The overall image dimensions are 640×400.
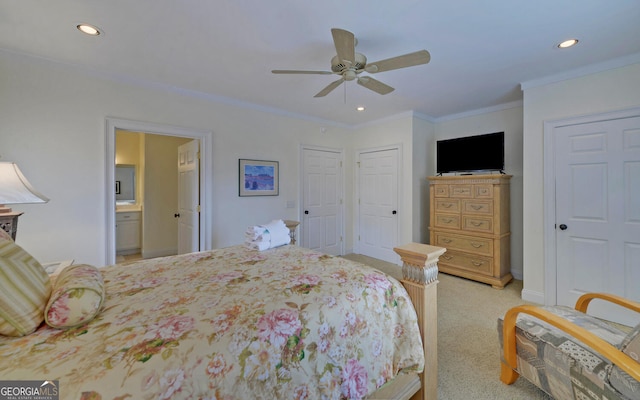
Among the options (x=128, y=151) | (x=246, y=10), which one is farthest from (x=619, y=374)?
(x=128, y=151)

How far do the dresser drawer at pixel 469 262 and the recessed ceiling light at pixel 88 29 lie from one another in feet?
15.3

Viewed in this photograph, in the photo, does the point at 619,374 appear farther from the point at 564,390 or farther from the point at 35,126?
the point at 35,126

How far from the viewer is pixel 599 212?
2.57 metres

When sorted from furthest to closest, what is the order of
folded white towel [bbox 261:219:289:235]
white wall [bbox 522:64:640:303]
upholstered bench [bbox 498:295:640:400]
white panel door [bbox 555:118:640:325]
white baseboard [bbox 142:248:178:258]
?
white baseboard [bbox 142:248:178:258] < white wall [bbox 522:64:640:303] < white panel door [bbox 555:118:640:325] < folded white towel [bbox 261:219:289:235] < upholstered bench [bbox 498:295:640:400]

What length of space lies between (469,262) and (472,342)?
166 cm

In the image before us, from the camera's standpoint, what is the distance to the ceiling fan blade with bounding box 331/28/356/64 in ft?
5.21

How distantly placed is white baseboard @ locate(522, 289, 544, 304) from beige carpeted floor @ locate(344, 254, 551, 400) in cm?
8

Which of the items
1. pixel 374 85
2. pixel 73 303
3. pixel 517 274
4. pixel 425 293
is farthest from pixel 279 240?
pixel 517 274

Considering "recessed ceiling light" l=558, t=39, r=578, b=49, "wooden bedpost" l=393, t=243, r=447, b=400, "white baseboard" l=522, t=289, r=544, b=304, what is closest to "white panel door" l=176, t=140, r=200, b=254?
"wooden bedpost" l=393, t=243, r=447, b=400

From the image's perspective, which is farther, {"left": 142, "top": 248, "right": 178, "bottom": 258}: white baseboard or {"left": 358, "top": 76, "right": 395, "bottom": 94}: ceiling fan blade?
{"left": 142, "top": 248, "right": 178, "bottom": 258}: white baseboard

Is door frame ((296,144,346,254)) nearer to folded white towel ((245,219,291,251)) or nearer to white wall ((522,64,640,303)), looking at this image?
folded white towel ((245,219,291,251))

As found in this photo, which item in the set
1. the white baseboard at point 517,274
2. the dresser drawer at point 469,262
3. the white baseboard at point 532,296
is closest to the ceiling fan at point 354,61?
the dresser drawer at point 469,262

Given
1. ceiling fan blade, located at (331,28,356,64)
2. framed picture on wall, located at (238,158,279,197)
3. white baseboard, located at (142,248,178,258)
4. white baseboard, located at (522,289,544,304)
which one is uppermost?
ceiling fan blade, located at (331,28,356,64)

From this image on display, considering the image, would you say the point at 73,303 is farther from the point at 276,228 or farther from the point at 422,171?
the point at 422,171
